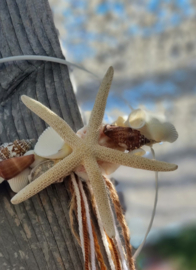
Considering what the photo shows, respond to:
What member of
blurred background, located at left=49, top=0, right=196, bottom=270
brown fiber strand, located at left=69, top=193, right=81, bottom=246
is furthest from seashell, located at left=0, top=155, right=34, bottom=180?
blurred background, located at left=49, top=0, right=196, bottom=270

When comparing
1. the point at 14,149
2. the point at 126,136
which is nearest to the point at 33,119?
the point at 14,149

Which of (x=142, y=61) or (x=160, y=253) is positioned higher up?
(x=142, y=61)

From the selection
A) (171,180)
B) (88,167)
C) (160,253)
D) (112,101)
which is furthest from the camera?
(160,253)

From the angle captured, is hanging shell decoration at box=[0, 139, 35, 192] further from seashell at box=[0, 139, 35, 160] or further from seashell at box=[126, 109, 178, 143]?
seashell at box=[126, 109, 178, 143]

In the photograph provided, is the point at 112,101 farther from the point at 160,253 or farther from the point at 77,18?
the point at 160,253

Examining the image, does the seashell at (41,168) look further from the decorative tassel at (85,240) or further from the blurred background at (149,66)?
the blurred background at (149,66)

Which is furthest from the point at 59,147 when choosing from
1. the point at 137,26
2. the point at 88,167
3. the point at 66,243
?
the point at 137,26
